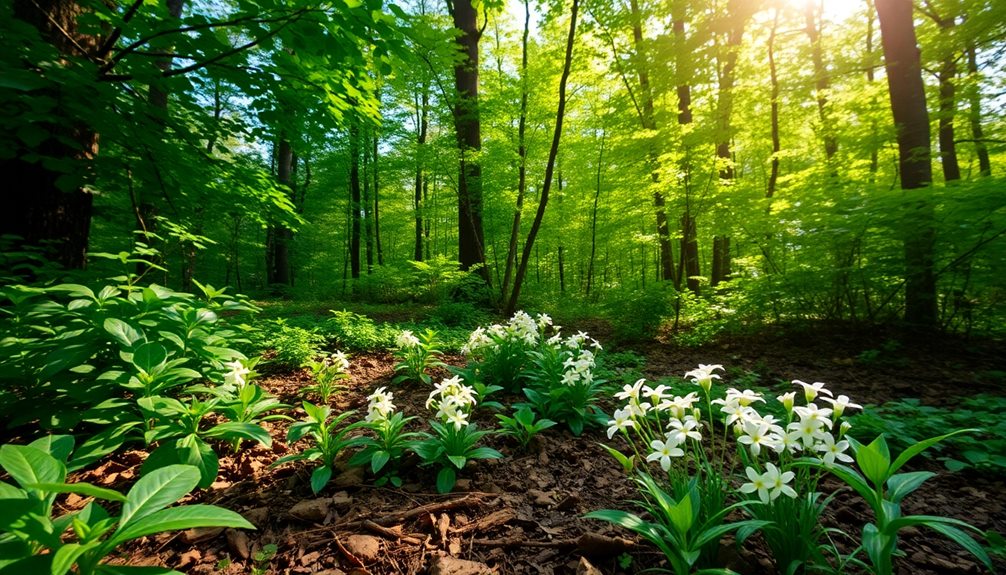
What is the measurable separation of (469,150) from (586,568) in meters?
7.97

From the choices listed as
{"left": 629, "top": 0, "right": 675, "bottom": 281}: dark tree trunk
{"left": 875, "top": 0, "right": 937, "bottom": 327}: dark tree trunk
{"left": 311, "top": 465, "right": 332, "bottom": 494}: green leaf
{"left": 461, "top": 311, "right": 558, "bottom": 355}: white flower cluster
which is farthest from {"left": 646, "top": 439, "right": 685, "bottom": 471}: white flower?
{"left": 629, "top": 0, "right": 675, "bottom": 281}: dark tree trunk

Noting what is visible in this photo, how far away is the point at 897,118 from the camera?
4.84 meters

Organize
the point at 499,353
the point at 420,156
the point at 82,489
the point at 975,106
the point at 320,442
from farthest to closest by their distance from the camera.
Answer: the point at 420,156 < the point at 975,106 < the point at 499,353 < the point at 320,442 < the point at 82,489

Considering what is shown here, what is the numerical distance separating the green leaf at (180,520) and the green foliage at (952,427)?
3.26 metres

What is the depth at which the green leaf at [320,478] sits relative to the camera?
175cm

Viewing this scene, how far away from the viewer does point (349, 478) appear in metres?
1.92

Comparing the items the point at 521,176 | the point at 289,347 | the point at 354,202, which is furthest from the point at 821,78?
the point at 354,202

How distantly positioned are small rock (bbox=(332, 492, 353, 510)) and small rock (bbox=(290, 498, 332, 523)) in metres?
0.04

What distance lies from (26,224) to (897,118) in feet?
29.8

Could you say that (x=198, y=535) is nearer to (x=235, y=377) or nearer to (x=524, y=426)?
(x=235, y=377)

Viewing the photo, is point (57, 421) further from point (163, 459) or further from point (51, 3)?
point (51, 3)

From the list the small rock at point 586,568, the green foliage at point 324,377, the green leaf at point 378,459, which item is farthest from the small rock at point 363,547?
the green foliage at point 324,377

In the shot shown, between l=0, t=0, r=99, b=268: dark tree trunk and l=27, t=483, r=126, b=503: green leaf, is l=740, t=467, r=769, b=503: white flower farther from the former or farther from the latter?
l=0, t=0, r=99, b=268: dark tree trunk

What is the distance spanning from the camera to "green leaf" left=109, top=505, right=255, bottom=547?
2.78ft
